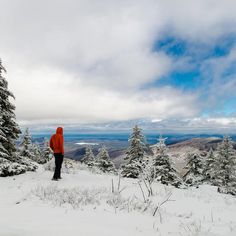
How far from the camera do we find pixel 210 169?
37219 millimetres

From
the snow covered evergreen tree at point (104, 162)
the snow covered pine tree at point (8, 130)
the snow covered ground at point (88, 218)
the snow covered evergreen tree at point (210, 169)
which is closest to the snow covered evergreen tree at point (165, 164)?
the snow covered evergreen tree at point (210, 169)

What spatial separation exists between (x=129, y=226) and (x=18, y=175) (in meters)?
9.43

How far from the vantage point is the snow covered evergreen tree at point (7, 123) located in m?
14.7

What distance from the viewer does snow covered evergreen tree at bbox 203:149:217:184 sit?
34.7 m

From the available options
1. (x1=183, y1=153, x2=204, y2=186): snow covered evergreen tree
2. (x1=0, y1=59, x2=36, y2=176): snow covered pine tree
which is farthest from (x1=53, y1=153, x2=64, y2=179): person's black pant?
(x1=183, y1=153, x2=204, y2=186): snow covered evergreen tree

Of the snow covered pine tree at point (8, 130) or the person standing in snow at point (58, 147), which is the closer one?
the person standing in snow at point (58, 147)

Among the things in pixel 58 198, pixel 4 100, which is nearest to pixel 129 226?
pixel 58 198

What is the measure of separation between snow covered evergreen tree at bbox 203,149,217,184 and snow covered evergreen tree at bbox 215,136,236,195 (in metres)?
0.62

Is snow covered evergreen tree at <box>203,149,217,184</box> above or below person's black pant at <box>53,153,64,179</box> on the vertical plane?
below

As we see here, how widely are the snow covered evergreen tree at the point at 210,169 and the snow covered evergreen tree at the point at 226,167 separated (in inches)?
24.6

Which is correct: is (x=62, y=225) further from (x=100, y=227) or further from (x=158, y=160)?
(x=158, y=160)

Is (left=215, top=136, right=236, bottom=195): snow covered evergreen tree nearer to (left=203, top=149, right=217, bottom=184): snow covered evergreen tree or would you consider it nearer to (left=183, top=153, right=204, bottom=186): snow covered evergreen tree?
(left=203, top=149, right=217, bottom=184): snow covered evergreen tree

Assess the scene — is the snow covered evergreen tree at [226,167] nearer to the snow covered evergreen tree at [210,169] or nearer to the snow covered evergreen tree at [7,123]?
the snow covered evergreen tree at [210,169]

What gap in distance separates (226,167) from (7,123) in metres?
28.7
